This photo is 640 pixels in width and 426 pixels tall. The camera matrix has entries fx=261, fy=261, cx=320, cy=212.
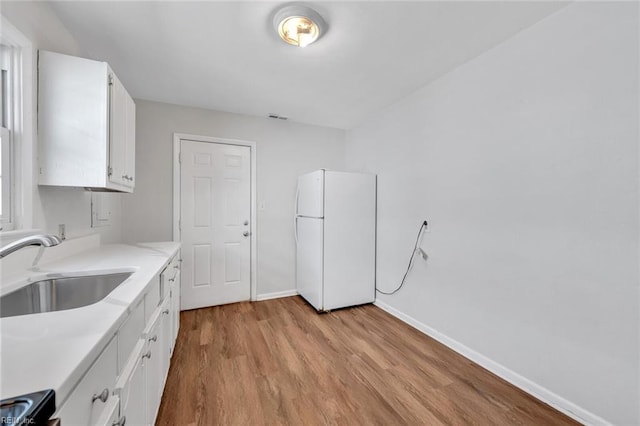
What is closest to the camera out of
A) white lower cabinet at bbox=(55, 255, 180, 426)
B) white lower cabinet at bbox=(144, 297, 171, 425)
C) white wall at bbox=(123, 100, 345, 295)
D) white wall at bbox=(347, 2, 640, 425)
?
white lower cabinet at bbox=(55, 255, 180, 426)

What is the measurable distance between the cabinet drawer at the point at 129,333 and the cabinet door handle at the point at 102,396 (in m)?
0.13

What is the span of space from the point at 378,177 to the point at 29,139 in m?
2.92

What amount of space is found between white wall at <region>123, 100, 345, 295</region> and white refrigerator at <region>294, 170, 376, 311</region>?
1.11 feet

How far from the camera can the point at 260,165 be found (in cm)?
338

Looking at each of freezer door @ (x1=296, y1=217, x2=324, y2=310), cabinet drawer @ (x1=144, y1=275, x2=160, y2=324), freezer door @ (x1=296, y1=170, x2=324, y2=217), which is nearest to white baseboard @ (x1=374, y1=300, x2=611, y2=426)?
freezer door @ (x1=296, y1=217, x2=324, y2=310)

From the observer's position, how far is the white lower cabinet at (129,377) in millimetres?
663

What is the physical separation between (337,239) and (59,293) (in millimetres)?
2294

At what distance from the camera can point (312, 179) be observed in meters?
3.12

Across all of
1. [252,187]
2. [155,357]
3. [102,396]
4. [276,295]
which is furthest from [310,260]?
[102,396]

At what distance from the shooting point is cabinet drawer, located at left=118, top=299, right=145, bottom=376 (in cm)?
91

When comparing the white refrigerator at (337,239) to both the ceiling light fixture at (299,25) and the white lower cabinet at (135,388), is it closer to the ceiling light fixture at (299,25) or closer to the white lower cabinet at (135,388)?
the ceiling light fixture at (299,25)

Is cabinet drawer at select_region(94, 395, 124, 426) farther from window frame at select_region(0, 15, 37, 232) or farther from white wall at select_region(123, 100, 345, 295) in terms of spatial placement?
white wall at select_region(123, 100, 345, 295)

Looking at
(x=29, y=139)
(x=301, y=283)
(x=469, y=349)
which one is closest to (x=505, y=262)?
(x=469, y=349)

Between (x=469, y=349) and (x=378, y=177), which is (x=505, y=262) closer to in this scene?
(x=469, y=349)
